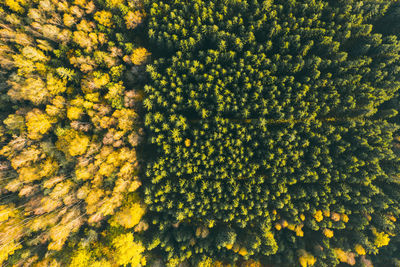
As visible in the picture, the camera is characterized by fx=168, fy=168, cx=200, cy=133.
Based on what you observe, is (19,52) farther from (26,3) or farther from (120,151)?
(120,151)

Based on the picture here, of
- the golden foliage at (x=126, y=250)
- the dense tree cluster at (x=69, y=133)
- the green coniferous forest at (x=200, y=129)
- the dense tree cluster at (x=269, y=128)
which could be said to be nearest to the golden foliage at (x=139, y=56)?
the dense tree cluster at (x=69, y=133)

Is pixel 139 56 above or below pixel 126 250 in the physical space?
above

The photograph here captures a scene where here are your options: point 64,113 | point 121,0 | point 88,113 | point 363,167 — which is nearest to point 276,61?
point 363,167

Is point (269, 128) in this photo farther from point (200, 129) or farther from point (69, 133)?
point (69, 133)

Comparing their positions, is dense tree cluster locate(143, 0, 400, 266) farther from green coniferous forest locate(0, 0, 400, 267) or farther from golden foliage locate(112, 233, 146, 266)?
golden foliage locate(112, 233, 146, 266)

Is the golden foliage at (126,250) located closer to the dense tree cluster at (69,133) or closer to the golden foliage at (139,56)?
the dense tree cluster at (69,133)

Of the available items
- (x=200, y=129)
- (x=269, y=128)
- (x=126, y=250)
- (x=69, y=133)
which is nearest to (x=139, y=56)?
(x=200, y=129)

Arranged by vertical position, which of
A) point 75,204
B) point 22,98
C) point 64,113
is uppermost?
point 22,98
